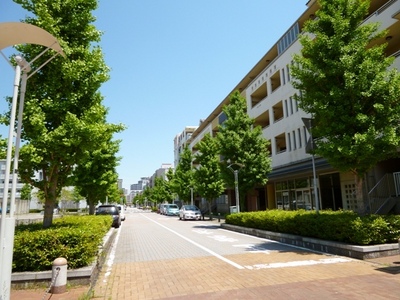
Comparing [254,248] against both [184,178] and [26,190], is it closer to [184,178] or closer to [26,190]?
[26,190]

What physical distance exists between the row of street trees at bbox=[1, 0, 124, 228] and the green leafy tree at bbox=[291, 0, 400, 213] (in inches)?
298

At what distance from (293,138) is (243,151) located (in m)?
5.03

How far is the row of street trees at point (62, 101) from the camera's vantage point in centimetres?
876

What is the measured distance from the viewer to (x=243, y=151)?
22828 millimetres

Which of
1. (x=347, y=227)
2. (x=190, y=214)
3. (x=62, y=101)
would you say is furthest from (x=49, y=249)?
(x=190, y=214)

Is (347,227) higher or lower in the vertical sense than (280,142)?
lower

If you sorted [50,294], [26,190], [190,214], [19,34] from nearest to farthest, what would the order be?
[19,34]
[50,294]
[26,190]
[190,214]

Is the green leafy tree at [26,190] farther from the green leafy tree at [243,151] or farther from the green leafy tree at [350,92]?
the green leafy tree at [243,151]

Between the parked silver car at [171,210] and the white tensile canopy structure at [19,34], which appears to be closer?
the white tensile canopy structure at [19,34]

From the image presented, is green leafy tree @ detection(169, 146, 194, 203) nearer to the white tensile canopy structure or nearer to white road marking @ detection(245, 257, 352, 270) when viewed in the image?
white road marking @ detection(245, 257, 352, 270)

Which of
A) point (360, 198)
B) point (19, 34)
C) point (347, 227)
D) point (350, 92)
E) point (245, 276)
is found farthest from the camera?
point (360, 198)

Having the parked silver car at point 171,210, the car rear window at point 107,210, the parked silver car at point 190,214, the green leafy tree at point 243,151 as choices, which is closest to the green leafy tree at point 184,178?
the parked silver car at point 171,210

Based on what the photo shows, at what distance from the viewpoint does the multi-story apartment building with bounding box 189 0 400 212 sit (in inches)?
696

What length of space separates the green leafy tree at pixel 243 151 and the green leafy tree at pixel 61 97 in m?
14.1
